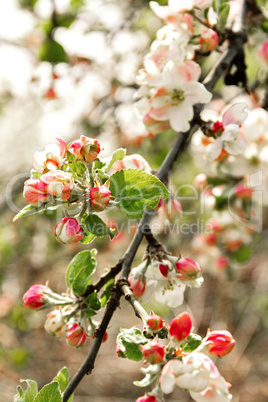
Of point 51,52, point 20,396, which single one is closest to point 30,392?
point 20,396

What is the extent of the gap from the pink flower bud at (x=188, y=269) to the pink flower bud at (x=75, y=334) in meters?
0.29

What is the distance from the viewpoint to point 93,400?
3625 mm

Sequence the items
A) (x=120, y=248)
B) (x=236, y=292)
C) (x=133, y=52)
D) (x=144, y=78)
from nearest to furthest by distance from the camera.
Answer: (x=144, y=78), (x=133, y=52), (x=120, y=248), (x=236, y=292)

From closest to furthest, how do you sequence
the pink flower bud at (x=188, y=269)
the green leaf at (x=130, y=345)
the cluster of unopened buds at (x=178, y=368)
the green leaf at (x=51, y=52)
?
the cluster of unopened buds at (x=178, y=368) < the green leaf at (x=130, y=345) < the pink flower bud at (x=188, y=269) < the green leaf at (x=51, y=52)

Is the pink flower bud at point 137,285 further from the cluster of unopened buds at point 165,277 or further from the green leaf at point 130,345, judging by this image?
the green leaf at point 130,345

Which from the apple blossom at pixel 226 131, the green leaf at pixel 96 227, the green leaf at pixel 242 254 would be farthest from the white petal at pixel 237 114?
the green leaf at pixel 242 254

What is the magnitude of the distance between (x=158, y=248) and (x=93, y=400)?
320cm

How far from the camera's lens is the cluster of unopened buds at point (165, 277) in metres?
0.92

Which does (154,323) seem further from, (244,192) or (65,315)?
(244,192)

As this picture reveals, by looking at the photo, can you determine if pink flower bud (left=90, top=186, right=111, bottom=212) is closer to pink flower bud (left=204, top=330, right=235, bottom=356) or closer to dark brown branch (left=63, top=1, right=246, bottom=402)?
dark brown branch (left=63, top=1, right=246, bottom=402)

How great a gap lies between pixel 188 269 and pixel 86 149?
369mm

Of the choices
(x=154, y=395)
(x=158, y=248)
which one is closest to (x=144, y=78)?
(x=158, y=248)

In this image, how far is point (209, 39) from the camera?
48.6 inches

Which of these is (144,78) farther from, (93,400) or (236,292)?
(93,400)
